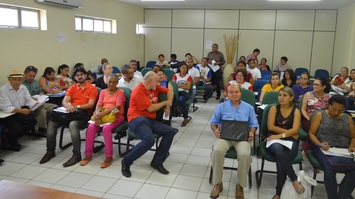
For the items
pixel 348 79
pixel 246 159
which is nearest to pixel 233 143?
pixel 246 159

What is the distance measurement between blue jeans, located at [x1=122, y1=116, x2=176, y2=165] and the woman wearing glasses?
1810 millimetres

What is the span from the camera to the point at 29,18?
5637 millimetres

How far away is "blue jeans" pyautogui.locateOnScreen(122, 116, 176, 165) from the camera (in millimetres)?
3559

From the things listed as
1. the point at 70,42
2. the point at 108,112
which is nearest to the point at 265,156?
the point at 108,112

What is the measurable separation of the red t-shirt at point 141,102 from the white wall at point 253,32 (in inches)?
263

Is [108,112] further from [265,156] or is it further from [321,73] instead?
[321,73]

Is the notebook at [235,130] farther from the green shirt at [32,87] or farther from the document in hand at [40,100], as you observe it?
the green shirt at [32,87]

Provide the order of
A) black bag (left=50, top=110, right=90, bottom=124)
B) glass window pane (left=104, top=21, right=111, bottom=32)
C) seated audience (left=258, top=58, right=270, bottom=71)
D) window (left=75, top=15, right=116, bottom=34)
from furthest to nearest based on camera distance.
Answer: seated audience (left=258, top=58, right=270, bottom=71) → glass window pane (left=104, top=21, right=111, bottom=32) → window (left=75, top=15, right=116, bottom=34) → black bag (left=50, top=110, right=90, bottom=124)

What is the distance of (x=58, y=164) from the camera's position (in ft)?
12.6

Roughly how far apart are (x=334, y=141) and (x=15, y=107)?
4.14 m

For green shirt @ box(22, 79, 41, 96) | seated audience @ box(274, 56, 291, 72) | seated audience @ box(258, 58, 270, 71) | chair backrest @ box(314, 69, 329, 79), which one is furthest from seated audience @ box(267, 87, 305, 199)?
chair backrest @ box(314, 69, 329, 79)

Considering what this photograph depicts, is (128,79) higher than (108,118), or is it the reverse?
(128,79)

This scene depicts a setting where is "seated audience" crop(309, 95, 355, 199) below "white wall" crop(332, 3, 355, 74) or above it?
below

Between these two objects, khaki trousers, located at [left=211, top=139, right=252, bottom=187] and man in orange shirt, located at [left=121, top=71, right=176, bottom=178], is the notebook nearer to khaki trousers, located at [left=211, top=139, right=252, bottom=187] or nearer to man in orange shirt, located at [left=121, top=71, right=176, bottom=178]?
khaki trousers, located at [left=211, top=139, right=252, bottom=187]
